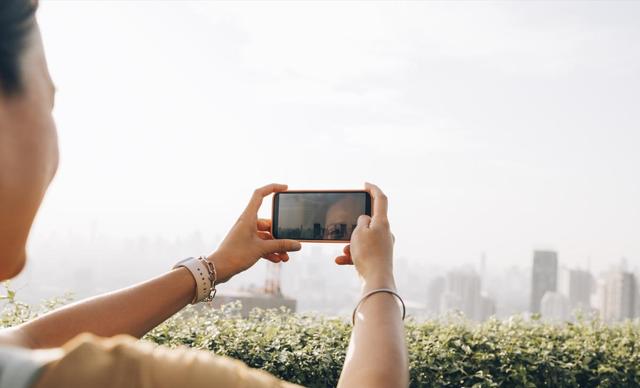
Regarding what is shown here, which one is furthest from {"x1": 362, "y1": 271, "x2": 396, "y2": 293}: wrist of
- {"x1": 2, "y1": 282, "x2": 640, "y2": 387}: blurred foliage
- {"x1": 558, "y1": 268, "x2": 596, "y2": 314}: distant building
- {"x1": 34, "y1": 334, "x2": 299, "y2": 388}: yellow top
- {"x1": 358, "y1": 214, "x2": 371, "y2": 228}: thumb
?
{"x1": 558, "y1": 268, "x2": 596, "y2": 314}: distant building

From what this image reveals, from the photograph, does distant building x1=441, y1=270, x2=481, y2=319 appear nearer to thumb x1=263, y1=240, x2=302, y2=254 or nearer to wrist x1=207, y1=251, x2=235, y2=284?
thumb x1=263, y1=240, x2=302, y2=254

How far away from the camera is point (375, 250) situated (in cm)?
114

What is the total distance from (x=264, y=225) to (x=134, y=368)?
3.88 ft

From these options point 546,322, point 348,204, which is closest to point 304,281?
point 546,322

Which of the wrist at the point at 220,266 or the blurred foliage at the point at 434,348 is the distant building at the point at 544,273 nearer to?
the blurred foliage at the point at 434,348

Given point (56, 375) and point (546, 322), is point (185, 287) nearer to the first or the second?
point (56, 375)

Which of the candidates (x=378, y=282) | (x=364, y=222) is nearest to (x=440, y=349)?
(x=364, y=222)

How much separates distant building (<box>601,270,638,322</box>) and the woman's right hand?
89.4 feet

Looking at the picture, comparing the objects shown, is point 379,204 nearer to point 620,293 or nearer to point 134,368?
point 134,368

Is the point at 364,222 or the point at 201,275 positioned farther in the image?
the point at 201,275

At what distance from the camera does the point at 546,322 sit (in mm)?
5832

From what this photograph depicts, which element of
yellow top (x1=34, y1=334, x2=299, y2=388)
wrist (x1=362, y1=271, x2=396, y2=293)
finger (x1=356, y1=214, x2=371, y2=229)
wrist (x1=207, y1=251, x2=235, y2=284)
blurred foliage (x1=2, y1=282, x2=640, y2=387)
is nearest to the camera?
yellow top (x1=34, y1=334, x2=299, y2=388)

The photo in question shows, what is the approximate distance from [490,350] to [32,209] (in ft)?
14.8

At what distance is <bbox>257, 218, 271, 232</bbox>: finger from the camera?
1.73 metres
